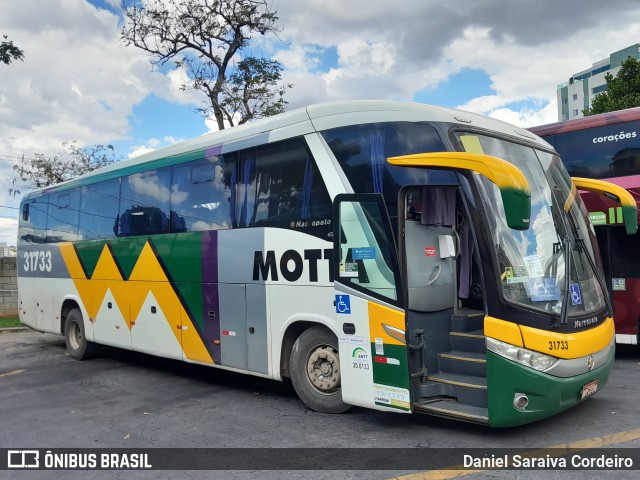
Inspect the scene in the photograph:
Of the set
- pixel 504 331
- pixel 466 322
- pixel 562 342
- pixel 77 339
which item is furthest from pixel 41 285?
pixel 562 342

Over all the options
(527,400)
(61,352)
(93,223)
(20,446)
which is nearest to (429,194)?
(527,400)

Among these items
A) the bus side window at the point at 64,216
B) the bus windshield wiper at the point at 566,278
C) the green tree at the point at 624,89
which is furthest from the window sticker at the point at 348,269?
the green tree at the point at 624,89

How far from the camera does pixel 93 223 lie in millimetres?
10648

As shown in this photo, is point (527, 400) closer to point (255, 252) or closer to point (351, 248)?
point (351, 248)

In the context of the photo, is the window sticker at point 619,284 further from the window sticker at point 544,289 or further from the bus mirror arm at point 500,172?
the bus mirror arm at point 500,172

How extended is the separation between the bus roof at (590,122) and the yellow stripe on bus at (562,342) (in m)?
5.77

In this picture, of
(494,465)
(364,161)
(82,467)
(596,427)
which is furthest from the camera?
(364,161)

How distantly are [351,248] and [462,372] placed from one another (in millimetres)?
1644

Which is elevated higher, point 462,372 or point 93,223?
point 93,223

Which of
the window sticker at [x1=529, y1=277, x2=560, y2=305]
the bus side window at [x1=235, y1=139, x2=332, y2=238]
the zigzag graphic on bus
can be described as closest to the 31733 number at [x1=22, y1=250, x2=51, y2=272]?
the zigzag graphic on bus

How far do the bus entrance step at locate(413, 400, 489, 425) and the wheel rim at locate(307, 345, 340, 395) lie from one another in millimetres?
1174

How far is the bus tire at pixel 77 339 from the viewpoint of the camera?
1102cm

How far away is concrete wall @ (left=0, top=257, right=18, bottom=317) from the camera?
18328 mm

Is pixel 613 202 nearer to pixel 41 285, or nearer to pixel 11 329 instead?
pixel 41 285
